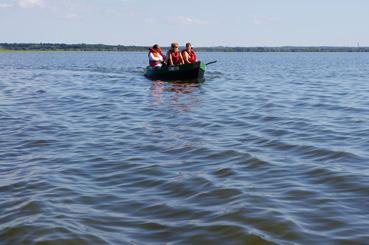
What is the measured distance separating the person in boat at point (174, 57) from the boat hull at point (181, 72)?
462 mm

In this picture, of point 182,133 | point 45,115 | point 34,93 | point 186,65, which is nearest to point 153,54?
point 186,65

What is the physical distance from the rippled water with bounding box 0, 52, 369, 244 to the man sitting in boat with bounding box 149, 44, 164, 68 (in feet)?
42.4

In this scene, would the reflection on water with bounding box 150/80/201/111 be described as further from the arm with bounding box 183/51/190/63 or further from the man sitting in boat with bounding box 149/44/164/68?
the man sitting in boat with bounding box 149/44/164/68

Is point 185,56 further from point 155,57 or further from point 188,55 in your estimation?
point 155,57

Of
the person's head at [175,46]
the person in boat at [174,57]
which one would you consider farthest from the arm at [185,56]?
the person's head at [175,46]

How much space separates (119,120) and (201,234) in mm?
8254

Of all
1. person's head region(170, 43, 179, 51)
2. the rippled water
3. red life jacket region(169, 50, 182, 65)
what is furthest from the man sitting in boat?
the rippled water

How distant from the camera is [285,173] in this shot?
24.8ft


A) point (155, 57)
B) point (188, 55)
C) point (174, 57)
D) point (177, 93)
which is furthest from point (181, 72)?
point (177, 93)

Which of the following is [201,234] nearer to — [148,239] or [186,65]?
[148,239]

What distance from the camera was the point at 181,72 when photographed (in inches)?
984

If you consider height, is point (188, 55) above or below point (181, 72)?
above

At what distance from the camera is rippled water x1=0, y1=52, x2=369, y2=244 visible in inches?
212

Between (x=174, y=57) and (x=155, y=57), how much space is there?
2.34 m
